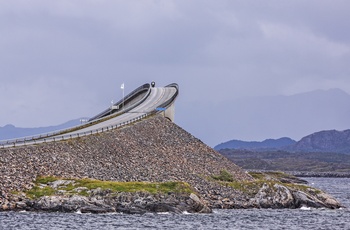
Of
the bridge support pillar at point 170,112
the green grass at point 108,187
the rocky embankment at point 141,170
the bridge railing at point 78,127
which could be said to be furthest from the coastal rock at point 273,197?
the bridge support pillar at point 170,112

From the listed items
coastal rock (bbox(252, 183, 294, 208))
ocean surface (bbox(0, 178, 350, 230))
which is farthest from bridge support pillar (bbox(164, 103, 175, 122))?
ocean surface (bbox(0, 178, 350, 230))

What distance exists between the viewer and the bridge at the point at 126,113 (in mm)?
125750

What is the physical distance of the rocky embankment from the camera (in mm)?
98000

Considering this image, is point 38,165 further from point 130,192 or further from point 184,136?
point 184,136

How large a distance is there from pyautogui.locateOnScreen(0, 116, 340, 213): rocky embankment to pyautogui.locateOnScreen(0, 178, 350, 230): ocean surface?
329 cm

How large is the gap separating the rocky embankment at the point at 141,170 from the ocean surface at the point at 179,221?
129 inches

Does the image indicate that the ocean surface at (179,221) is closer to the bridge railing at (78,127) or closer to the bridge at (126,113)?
the bridge at (126,113)

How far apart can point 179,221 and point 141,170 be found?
32.9 m

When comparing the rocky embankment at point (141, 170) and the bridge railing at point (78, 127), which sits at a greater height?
the bridge railing at point (78, 127)

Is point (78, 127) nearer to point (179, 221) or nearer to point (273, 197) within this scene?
point (273, 197)

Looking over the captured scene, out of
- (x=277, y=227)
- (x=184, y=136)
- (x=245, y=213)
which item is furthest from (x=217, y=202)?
(x=184, y=136)

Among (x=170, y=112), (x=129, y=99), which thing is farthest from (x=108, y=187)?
(x=129, y=99)

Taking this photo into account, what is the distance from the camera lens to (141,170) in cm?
12212

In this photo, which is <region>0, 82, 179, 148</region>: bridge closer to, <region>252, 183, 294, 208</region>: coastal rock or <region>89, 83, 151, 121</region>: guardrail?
<region>89, 83, 151, 121</region>: guardrail
